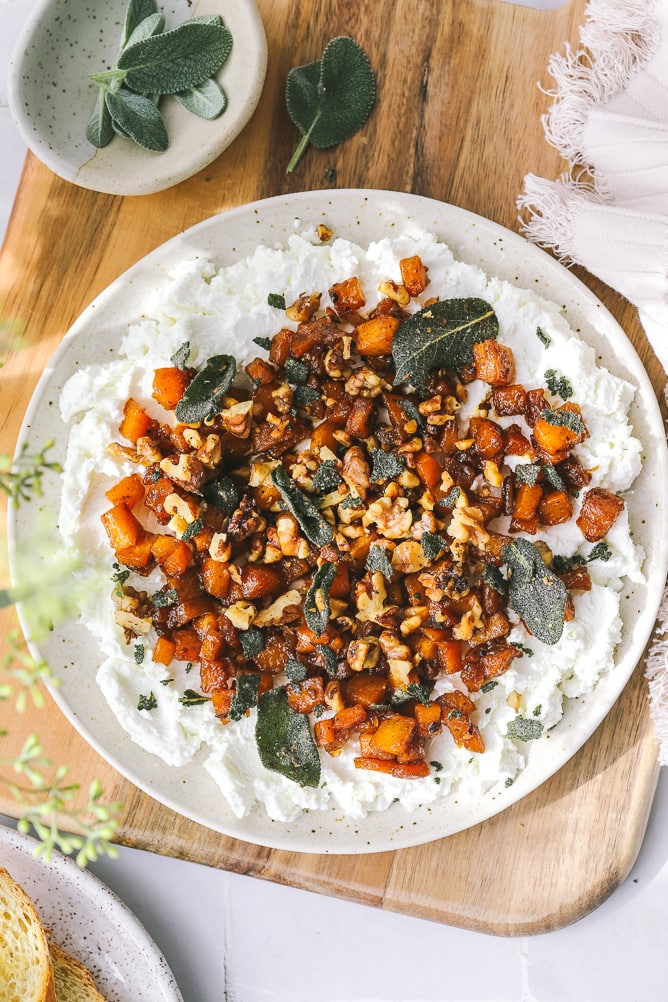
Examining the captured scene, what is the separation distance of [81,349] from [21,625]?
1107mm

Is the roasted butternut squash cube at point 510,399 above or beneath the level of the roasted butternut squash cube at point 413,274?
beneath

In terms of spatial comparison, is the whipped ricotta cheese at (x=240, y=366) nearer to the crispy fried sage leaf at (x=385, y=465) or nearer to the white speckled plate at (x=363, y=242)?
the white speckled plate at (x=363, y=242)

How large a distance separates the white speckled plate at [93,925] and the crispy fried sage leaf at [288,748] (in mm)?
970

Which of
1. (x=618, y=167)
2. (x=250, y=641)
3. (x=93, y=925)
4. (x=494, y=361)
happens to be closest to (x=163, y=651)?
(x=250, y=641)

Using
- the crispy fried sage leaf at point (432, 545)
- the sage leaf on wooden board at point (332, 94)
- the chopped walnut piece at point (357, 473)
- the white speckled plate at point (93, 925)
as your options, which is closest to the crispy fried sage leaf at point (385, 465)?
the chopped walnut piece at point (357, 473)

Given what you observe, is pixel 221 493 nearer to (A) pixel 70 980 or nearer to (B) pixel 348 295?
(B) pixel 348 295

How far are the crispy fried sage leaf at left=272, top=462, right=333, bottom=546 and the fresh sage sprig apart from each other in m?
1.29

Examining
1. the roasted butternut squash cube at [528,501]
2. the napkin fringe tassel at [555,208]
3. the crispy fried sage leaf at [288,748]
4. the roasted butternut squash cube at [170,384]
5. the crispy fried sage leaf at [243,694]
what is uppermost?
the napkin fringe tassel at [555,208]

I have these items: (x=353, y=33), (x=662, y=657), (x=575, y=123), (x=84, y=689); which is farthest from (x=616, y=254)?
(x=84, y=689)

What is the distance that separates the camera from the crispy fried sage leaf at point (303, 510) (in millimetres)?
2852

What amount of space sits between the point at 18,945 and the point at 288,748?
4.55ft

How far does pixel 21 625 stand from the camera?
125 inches

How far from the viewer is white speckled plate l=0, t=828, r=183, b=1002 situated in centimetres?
323

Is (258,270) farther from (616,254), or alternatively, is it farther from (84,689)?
(84,689)
